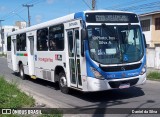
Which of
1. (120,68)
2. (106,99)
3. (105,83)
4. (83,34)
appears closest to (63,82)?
(106,99)

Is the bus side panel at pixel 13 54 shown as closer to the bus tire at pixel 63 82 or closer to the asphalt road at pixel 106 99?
the asphalt road at pixel 106 99

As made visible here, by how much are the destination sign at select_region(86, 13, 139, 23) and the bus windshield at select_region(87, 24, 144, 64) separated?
216 millimetres

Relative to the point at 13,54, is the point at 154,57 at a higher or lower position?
lower

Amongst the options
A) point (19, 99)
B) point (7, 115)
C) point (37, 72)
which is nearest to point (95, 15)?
point (19, 99)

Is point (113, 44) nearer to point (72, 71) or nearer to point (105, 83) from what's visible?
point (105, 83)

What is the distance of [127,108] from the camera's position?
368 inches

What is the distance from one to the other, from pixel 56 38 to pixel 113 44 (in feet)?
10.7

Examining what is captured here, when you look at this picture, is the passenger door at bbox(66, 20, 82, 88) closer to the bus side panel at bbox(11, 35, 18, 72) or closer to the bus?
the bus

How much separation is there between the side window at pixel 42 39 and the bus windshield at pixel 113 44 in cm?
427

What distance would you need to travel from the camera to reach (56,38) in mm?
13062

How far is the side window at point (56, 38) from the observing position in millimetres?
12500

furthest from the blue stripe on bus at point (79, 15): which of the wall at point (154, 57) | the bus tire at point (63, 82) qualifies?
the wall at point (154, 57)

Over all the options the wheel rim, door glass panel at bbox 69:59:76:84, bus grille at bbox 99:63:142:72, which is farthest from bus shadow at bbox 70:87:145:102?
bus grille at bbox 99:63:142:72

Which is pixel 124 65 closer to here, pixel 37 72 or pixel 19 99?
pixel 19 99
